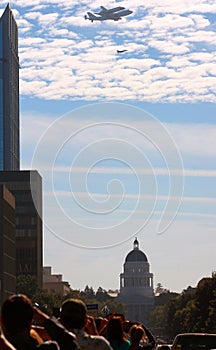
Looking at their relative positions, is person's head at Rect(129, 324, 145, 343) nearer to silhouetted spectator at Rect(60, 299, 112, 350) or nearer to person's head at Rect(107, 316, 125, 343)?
person's head at Rect(107, 316, 125, 343)

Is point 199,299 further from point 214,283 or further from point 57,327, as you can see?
point 57,327

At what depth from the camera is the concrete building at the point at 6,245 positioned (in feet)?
443

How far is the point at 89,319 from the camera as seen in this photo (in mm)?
12922

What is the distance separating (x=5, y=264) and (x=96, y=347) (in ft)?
420

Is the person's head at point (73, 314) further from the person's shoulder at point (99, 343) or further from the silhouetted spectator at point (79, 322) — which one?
the person's shoulder at point (99, 343)

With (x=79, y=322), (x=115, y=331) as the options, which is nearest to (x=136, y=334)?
(x=115, y=331)

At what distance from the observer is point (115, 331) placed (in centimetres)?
1435

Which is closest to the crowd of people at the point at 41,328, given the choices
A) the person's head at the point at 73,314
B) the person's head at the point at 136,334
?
the person's head at the point at 73,314

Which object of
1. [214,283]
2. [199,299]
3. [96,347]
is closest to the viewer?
[96,347]

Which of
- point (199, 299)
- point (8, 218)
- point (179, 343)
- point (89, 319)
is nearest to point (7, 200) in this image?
point (8, 218)

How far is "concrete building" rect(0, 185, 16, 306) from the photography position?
443ft

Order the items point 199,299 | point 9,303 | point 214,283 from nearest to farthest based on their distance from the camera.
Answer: point 9,303, point 214,283, point 199,299

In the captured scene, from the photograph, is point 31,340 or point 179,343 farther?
point 179,343

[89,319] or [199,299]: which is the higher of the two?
[199,299]
